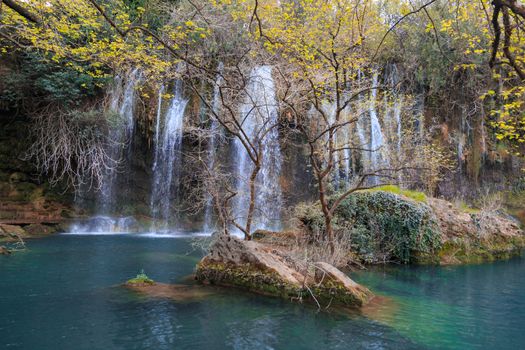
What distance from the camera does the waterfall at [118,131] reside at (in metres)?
19.1

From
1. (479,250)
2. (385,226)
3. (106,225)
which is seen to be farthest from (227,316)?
(106,225)

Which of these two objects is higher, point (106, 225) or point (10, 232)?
point (106, 225)

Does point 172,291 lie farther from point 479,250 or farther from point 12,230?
point 479,250

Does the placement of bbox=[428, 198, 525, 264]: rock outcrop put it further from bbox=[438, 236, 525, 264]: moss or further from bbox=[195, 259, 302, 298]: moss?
bbox=[195, 259, 302, 298]: moss

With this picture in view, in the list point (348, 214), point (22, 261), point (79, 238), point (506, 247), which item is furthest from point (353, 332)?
point (79, 238)

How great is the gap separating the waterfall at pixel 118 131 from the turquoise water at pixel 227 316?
29.5 feet

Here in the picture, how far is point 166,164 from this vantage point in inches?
789

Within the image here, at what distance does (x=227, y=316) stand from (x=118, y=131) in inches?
568

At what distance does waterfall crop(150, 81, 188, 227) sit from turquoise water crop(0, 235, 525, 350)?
9184 mm

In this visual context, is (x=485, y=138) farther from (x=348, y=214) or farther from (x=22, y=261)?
(x=22, y=261)

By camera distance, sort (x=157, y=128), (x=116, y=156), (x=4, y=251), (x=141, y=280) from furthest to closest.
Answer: (x=116, y=156) → (x=157, y=128) → (x=4, y=251) → (x=141, y=280)

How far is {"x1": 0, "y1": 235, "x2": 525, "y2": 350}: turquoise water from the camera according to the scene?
593cm

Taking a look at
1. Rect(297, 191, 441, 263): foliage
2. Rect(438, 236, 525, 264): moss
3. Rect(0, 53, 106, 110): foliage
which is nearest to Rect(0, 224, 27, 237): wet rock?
Rect(0, 53, 106, 110): foliage

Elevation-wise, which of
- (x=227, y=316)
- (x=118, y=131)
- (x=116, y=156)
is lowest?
(x=227, y=316)
